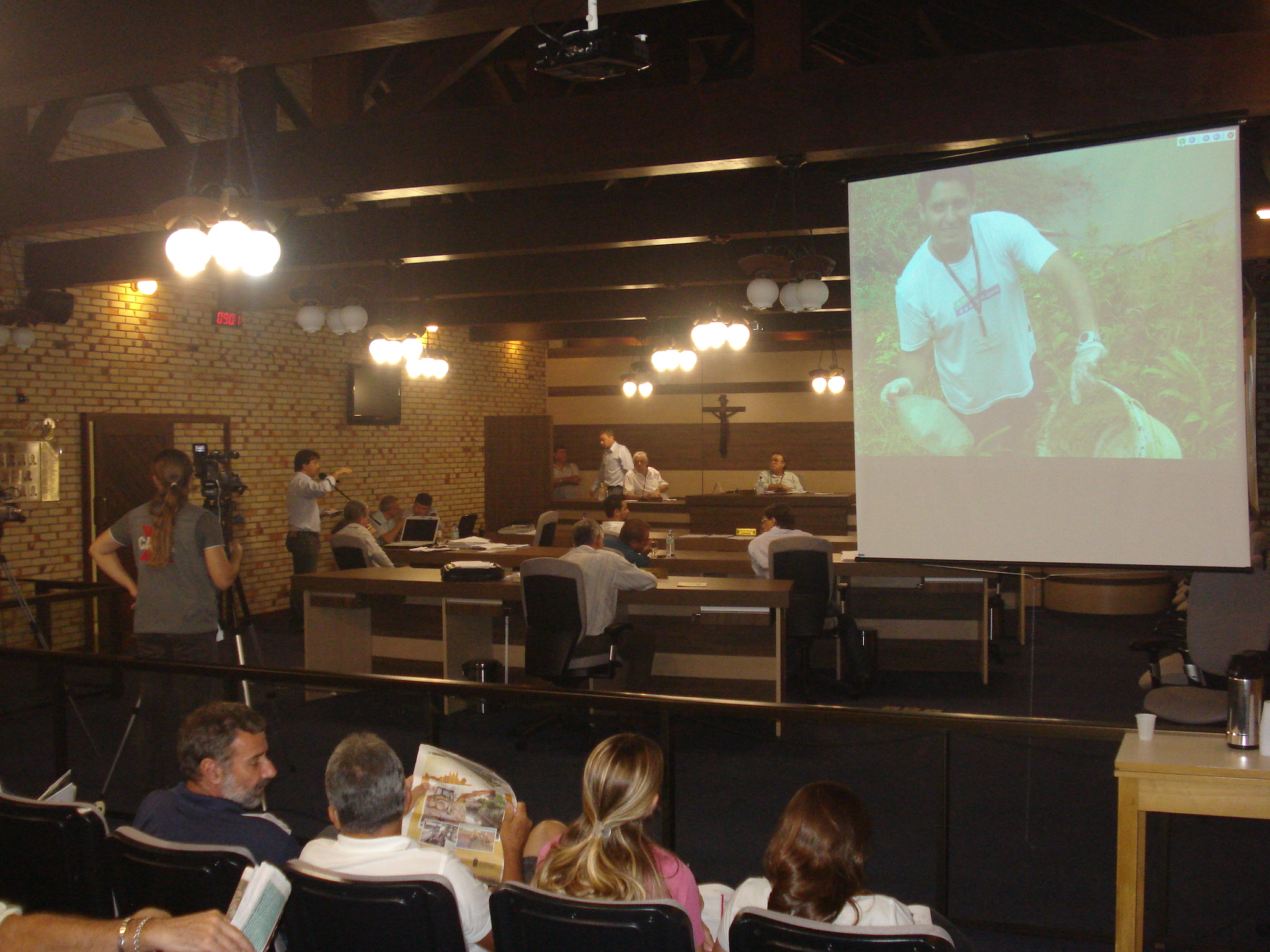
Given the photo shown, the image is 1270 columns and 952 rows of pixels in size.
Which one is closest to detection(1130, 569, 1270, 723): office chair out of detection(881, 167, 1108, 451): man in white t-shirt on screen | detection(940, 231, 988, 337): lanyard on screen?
detection(881, 167, 1108, 451): man in white t-shirt on screen

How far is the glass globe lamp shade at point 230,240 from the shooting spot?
3883 mm

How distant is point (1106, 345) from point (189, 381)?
760 cm

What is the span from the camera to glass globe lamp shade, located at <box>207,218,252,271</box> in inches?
153

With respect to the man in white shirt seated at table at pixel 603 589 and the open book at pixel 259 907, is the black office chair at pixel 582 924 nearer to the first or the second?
the open book at pixel 259 907

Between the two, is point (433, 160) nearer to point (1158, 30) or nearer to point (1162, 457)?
point (1162, 457)

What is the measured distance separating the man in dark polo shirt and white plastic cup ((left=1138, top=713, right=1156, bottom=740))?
7.33 ft

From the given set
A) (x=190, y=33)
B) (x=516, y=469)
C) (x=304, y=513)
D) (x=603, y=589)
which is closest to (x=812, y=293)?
(x=603, y=589)

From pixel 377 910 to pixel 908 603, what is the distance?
5.80 metres

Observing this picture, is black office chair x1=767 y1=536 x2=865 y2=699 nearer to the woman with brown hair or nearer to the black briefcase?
the black briefcase

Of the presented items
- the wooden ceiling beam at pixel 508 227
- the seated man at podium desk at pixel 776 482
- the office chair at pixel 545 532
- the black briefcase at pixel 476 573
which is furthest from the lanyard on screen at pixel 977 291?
the seated man at podium desk at pixel 776 482

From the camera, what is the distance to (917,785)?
4805 mm

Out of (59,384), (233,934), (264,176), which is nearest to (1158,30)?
(264,176)

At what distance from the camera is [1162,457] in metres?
3.13

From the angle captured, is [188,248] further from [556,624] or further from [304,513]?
[304,513]
